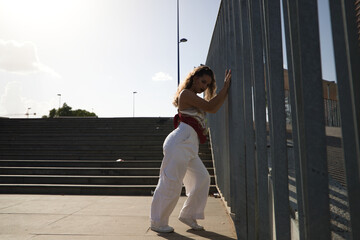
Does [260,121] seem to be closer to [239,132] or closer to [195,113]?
[239,132]

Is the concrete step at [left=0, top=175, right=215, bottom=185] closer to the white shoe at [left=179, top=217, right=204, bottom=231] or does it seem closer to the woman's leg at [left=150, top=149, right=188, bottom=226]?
the white shoe at [left=179, top=217, right=204, bottom=231]

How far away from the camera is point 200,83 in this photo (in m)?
3.15

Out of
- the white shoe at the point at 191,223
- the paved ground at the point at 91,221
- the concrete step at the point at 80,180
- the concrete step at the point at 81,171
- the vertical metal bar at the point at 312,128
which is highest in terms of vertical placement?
the vertical metal bar at the point at 312,128

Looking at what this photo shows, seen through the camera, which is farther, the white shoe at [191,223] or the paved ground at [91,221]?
the white shoe at [191,223]

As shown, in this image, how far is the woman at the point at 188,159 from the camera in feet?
9.67

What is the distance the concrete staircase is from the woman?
9.86 ft

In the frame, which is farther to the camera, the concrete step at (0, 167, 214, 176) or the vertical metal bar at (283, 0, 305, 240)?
the concrete step at (0, 167, 214, 176)

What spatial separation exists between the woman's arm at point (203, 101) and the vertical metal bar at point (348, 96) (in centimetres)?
182

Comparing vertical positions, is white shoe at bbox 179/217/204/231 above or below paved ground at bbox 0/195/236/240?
above

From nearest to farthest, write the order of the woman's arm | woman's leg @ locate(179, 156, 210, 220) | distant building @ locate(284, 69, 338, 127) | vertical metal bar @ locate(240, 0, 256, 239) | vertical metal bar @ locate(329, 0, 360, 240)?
1. vertical metal bar @ locate(329, 0, 360, 240)
2. distant building @ locate(284, 69, 338, 127)
3. vertical metal bar @ locate(240, 0, 256, 239)
4. the woman's arm
5. woman's leg @ locate(179, 156, 210, 220)

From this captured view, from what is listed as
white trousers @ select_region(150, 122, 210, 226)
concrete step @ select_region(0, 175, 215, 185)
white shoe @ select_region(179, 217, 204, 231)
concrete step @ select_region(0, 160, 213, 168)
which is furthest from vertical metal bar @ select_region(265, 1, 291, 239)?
concrete step @ select_region(0, 160, 213, 168)

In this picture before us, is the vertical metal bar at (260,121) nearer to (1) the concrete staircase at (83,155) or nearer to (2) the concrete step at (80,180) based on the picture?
(1) the concrete staircase at (83,155)

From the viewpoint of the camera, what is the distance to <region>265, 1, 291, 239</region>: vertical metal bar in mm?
1770

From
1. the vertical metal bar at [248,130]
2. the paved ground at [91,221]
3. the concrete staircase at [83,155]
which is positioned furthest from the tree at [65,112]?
the vertical metal bar at [248,130]
